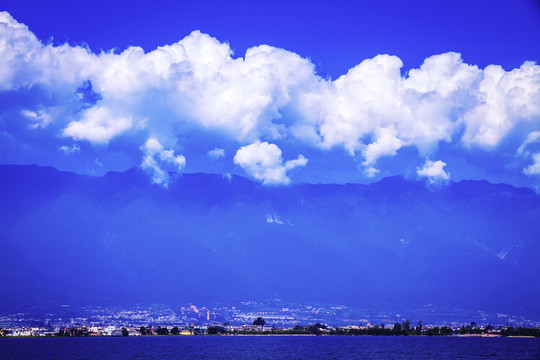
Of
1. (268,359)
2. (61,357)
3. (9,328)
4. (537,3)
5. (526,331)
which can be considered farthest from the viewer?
(9,328)

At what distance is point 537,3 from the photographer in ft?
88.7

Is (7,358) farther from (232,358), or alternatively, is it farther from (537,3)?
(537,3)

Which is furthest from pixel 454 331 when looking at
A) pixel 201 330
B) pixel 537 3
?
pixel 537 3

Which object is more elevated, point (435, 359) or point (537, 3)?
point (537, 3)

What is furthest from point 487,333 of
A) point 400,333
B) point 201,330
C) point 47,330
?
point 47,330

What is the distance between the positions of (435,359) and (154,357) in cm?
3190

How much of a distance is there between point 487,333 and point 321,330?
47834 mm

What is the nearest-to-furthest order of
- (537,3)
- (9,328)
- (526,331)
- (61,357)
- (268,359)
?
1. (537,3)
2. (268,359)
3. (61,357)
4. (526,331)
5. (9,328)

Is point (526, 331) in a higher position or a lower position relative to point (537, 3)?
lower

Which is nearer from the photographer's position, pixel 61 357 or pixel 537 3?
pixel 537 3

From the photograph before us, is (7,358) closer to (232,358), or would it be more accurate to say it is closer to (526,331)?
(232,358)

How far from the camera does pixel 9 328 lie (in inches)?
7333

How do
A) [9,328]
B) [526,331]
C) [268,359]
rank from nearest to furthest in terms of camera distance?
1. [268,359]
2. [526,331]
3. [9,328]

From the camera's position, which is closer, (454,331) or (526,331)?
(526,331)
